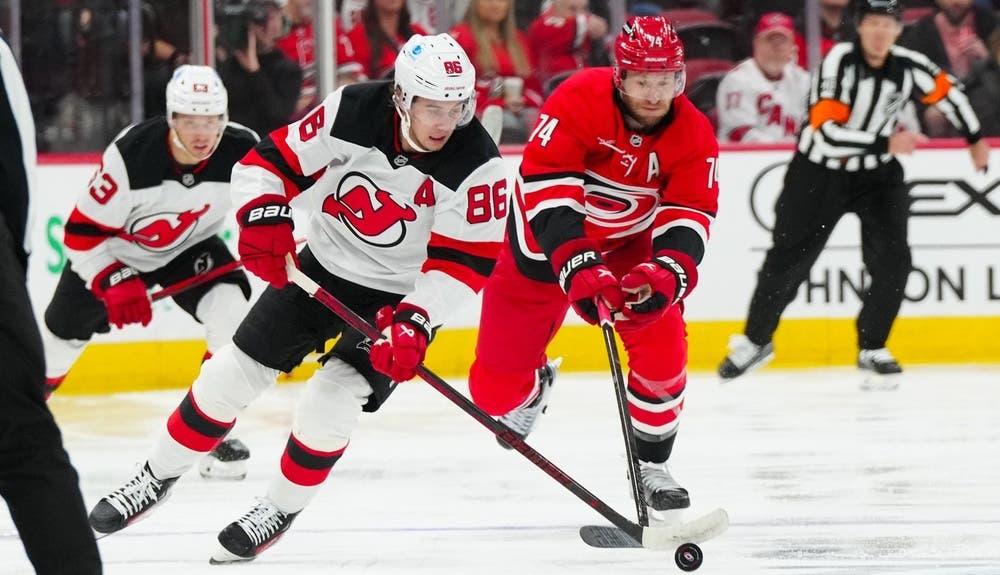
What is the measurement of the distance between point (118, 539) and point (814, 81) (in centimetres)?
304

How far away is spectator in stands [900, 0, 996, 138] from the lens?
19.5ft

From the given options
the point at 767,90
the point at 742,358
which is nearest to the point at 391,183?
the point at 742,358

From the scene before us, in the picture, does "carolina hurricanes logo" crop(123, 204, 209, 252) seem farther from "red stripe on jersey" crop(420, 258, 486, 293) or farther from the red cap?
the red cap

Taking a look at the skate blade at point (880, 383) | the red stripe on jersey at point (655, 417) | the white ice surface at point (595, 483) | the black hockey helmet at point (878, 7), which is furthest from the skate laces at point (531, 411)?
the black hockey helmet at point (878, 7)

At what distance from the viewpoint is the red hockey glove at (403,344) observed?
272 centimetres

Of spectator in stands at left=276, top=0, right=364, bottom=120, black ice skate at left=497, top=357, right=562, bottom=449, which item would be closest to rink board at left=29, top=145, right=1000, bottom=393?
spectator in stands at left=276, top=0, right=364, bottom=120

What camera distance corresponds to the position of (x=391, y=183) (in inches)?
116

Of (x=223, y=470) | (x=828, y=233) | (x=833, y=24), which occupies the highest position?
(x=833, y=24)

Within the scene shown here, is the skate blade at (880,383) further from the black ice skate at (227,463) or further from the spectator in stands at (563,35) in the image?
the black ice skate at (227,463)

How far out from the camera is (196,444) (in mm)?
2941

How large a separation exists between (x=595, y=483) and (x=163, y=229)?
51.9 inches

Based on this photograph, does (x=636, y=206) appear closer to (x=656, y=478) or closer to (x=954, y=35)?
(x=656, y=478)

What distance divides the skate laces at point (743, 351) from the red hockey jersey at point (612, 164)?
205 centimetres

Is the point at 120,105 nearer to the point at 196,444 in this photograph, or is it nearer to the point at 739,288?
the point at 739,288
